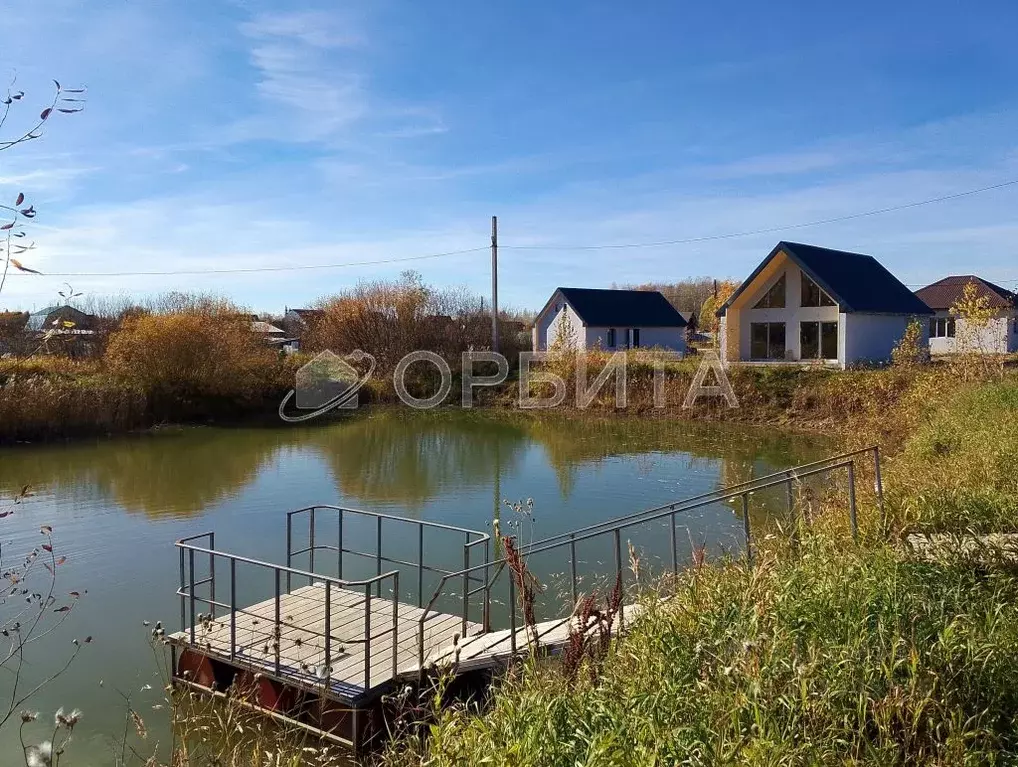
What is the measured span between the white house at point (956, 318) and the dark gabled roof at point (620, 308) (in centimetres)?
1021

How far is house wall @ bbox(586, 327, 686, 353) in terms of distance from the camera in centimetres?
3275

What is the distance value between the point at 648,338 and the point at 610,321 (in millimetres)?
2240

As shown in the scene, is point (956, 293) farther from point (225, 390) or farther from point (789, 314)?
point (225, 390)

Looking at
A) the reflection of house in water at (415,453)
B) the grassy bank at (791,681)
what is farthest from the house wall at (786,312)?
the grassy bank at (791,681)

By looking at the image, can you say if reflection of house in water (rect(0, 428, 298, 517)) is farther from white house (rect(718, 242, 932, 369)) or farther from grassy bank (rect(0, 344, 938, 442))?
white house (rect(718, 242, 932, 369))

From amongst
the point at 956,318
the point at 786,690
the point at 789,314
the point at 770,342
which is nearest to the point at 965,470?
the point at 786,690

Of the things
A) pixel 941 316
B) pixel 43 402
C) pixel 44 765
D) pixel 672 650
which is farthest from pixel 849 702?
pixel 941 316

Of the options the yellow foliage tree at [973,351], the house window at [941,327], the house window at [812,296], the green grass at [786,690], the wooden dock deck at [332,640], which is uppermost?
the house window at [812,296]

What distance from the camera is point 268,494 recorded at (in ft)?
45.8

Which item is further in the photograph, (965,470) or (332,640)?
(965,470)

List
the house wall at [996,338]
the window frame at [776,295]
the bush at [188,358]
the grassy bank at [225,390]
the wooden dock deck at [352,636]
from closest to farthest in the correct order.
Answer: the wooden dock deck at [352,636], the grassy bank at [225,390], the bush at [188,358], the window frame at [776,295], the house wall at [996,338]

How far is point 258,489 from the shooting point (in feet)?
47.4

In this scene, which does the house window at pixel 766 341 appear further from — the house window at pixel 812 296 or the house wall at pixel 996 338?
the house wall at pixel 996 338

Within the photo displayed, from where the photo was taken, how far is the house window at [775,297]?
26.4m
